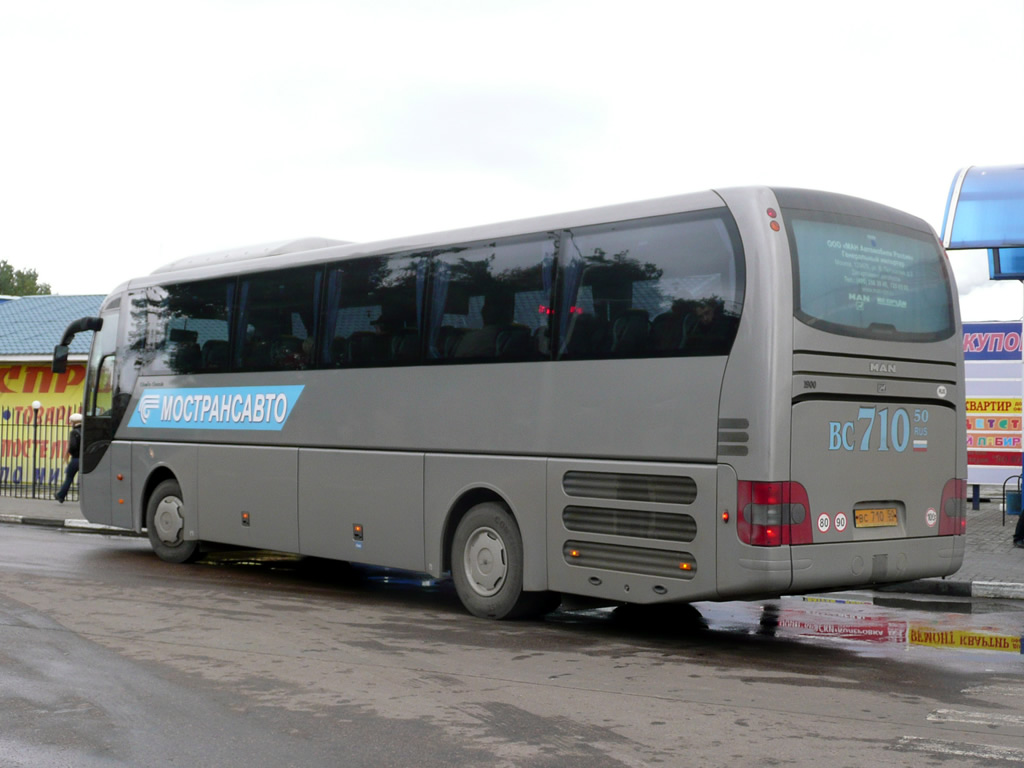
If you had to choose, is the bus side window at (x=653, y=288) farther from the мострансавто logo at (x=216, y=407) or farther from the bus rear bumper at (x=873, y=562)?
the мострансавто logo at (x=216, y=407)

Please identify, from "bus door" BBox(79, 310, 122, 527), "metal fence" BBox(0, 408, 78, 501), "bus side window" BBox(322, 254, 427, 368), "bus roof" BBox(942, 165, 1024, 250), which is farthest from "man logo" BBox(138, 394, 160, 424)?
"metal fence" BBox(0, 408, 78, 501)

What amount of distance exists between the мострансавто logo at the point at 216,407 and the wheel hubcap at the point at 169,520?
3.00ft

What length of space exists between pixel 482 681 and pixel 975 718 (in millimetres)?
2922

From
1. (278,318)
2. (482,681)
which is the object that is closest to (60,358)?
(278,318)

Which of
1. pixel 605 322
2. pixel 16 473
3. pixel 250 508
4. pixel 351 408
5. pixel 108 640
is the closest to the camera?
pixel 108 640

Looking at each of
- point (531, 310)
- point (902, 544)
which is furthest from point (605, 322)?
point (902, 544)

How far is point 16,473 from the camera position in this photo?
31922 millimetres

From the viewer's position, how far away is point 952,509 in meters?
9.95

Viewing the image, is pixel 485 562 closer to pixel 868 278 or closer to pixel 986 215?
pixel 868 278

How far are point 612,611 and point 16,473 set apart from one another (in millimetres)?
Result: 24522

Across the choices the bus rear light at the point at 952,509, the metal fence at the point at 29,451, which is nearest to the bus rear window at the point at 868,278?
the bus rear light at the point at 952,509

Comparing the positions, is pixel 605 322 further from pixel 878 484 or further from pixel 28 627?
pixel 28 627

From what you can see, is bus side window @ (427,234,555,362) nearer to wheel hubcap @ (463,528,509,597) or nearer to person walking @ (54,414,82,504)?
wheel hubcap @ (463,528,509,597)

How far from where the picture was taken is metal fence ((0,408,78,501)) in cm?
3119
